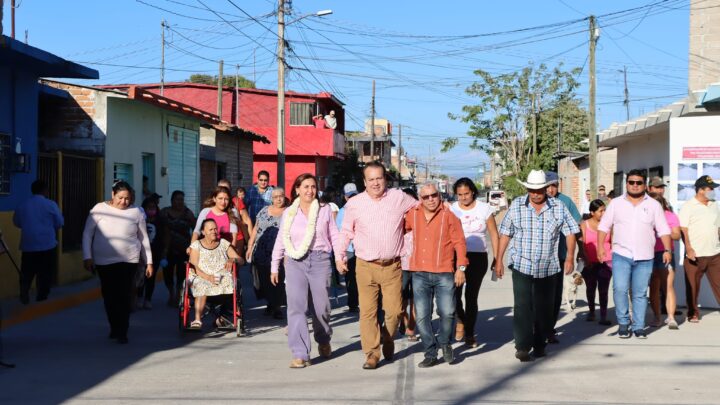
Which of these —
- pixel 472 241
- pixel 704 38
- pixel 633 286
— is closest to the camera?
pixel 472 241

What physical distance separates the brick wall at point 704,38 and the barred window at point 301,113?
1189 inches

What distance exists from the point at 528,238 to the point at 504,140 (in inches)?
2045

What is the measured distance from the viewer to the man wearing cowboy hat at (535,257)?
29.2ft

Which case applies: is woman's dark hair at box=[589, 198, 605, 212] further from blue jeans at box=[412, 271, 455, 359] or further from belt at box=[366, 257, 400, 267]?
belt at box=[366, 257, 400, 267]

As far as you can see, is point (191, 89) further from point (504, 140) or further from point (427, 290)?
point (427, 290)

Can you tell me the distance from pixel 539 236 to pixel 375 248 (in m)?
1.60

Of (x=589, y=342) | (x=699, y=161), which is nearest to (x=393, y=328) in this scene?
(x=589, y=342)

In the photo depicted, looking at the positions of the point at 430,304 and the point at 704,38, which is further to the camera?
the point at 704,38

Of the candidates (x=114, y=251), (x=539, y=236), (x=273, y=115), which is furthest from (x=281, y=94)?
(x=539, y=236)

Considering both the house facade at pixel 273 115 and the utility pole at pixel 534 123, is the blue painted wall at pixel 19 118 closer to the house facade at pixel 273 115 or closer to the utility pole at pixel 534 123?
the house facade at pixel 273 115

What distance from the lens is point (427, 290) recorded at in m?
8.70

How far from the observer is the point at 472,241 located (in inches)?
384

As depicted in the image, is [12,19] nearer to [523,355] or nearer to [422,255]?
[422,255]

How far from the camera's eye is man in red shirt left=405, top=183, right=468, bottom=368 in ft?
28.2
